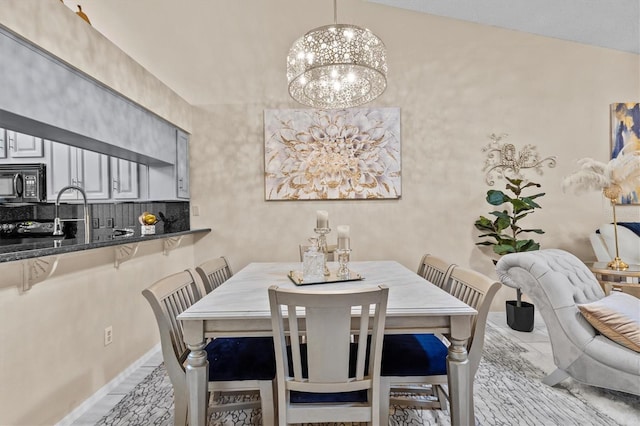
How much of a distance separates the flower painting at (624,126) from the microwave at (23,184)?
5.82 m

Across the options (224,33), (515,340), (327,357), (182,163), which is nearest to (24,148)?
(182,163)

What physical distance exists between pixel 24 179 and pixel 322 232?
293cm

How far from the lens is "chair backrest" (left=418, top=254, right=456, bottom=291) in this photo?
1.92m

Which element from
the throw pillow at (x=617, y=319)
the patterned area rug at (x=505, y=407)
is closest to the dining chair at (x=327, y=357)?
the patterned area rug at (x=505, y=407)

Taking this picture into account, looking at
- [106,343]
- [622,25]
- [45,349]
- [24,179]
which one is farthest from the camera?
[622,25]

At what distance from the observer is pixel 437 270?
2.12 metres

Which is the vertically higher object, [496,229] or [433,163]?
[433,163]

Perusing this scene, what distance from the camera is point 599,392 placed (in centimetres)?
203

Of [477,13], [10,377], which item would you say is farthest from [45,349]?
[477,13]

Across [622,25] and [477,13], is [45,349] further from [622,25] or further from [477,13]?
[622,25]

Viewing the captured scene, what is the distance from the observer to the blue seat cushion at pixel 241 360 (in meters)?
1.41

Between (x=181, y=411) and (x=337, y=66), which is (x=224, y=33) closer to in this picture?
(x=337, y=66)

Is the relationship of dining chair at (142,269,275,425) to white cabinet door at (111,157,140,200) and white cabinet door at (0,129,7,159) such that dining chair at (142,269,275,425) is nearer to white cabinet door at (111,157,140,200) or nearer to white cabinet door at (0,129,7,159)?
white cabinet door at (111,157,140,200)

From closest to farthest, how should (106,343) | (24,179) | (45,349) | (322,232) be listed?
(45,349), (322,232), (106,343), (24,179)
